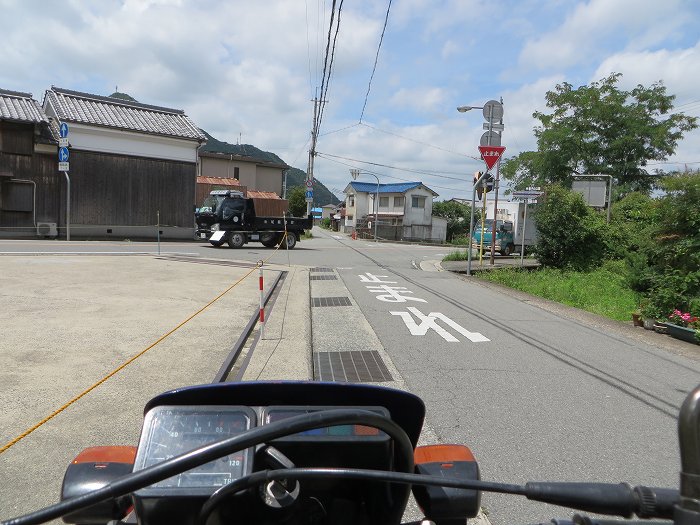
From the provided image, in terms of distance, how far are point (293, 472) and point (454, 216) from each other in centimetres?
6915

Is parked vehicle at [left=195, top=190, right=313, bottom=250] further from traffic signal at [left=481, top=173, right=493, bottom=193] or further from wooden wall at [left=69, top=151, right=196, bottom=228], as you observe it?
traffic signal at [left=481, top=173, right=493, bottom=193]

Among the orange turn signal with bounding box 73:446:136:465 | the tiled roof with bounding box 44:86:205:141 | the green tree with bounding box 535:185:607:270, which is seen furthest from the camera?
the tiled roof with bounding box 44:86:205:141

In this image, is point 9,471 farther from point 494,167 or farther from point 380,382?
point 494,167

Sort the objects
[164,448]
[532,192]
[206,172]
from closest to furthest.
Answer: [164,448]
[532,192]
[206,172]

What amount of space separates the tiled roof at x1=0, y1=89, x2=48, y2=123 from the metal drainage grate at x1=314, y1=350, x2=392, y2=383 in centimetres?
2434

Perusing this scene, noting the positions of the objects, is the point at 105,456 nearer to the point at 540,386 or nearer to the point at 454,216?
the point at 540,386

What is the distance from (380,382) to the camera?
6.04m

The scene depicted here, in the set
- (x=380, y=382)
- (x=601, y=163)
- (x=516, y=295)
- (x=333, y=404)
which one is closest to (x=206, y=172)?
(x=601, y=163)

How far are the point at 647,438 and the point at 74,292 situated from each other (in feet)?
33.0

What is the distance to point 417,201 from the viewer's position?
218ft

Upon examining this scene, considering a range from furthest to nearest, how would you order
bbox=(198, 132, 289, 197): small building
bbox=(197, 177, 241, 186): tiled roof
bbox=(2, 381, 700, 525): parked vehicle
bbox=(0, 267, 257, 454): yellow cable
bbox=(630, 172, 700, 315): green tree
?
bbox=(198, 132, 289, 197): small building < bbox=(197, 177, 241, 186): tiled roof < bbox=(630, 172, 700, 315): green tree < bbox=(0, 267, 257, 454): yellow cable < bbox=(2, 381, 700, 525): parked vehicle

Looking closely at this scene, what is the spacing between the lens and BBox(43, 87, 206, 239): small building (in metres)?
27.1

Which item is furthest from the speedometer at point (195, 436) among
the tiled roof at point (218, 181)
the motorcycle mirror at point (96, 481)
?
the tiled roof at point (218, 181)

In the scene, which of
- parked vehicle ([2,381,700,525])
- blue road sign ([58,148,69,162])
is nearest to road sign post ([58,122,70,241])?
blue road sign ([58,148,69,162])
